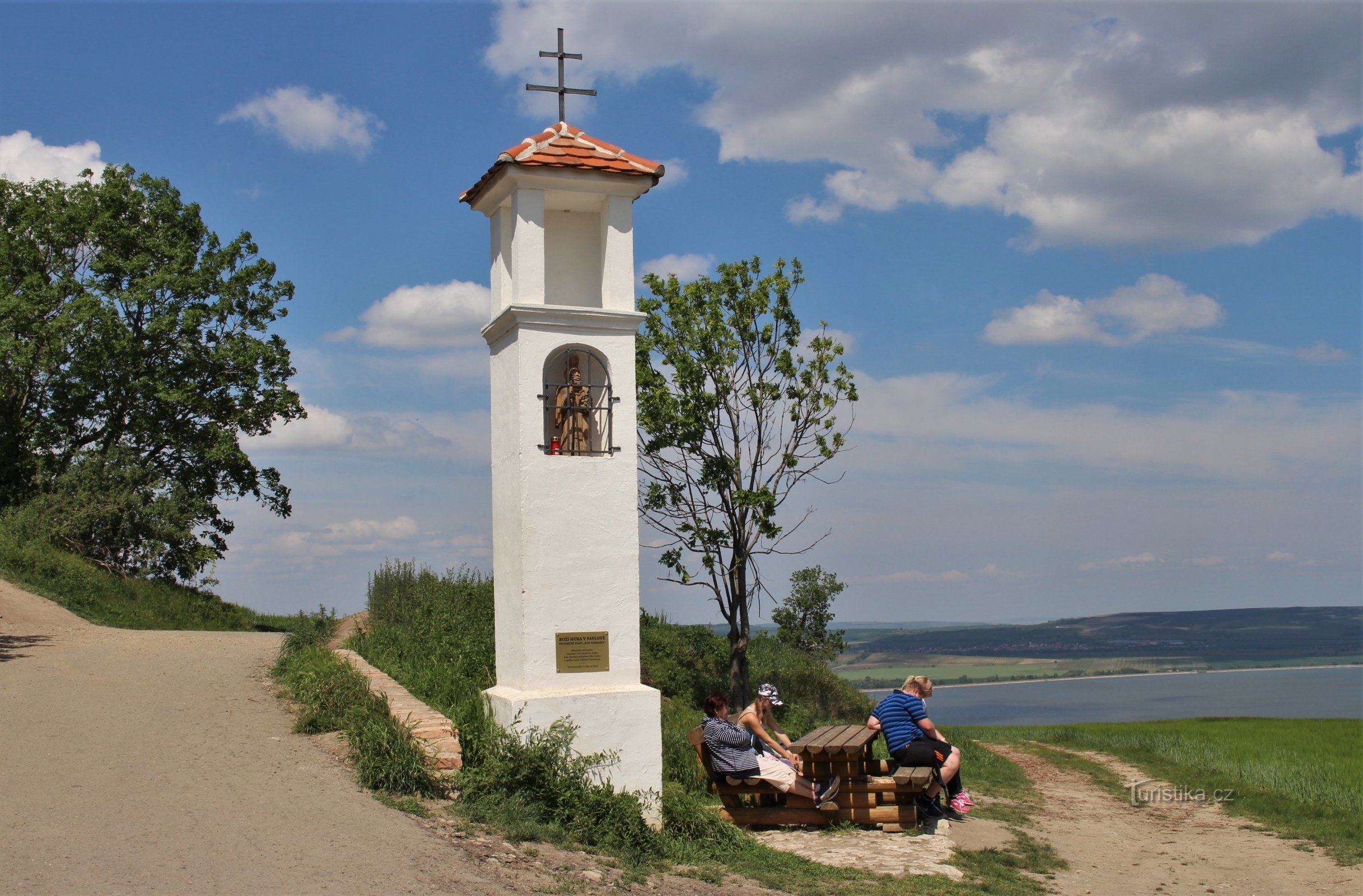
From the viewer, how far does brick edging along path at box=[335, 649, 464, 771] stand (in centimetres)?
799

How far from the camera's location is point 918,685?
10516 millimetres

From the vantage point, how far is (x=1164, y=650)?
59.7 metres

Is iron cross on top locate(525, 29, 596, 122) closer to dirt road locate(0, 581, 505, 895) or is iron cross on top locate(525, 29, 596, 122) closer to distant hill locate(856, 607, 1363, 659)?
dirt road locate(0, 581, 505, 895)

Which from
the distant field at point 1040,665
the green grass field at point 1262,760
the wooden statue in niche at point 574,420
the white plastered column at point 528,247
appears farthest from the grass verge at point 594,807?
the distant field at point 1040,665

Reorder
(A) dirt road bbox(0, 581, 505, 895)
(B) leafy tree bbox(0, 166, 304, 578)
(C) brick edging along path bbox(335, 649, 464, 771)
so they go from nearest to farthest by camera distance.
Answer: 1. (A) dirt road bbox(0, 581, 505, 895)
2. (C) brick edging along path bbox(335, 649, 464, 771)
3. (B) leafy tree bbox(0, 166, 304, 578)

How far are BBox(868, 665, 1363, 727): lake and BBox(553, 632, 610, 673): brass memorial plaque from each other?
12.8 metres

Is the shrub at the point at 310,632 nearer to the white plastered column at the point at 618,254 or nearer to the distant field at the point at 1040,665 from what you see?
the white plastered column at the point at 618,254

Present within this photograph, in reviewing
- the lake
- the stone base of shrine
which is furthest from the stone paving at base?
the lake

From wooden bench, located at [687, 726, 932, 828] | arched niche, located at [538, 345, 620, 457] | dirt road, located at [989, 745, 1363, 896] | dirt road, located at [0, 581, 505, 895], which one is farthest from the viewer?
wooden bench, located at [687, 726, 932, 828]

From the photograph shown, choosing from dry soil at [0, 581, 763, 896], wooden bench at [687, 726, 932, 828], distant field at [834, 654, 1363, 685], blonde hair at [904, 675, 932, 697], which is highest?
blonde hair at [904, 675, 932, 697]

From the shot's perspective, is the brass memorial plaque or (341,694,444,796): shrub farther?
the brass memorial plaque

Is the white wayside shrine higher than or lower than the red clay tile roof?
lower

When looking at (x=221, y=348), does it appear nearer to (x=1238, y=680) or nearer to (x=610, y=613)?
(x=610, y=613)

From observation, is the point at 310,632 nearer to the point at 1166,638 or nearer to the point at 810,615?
the point at 810,615
